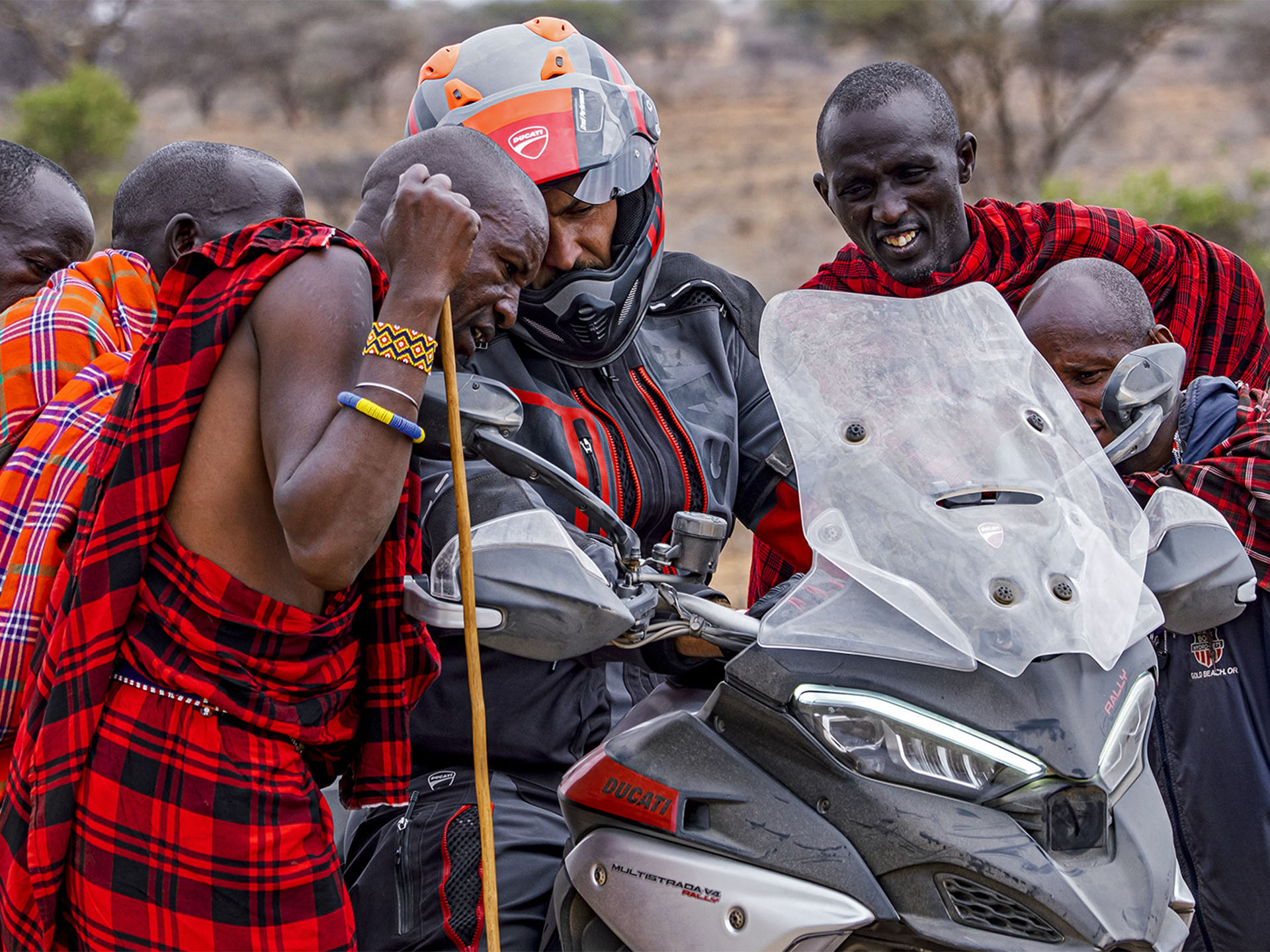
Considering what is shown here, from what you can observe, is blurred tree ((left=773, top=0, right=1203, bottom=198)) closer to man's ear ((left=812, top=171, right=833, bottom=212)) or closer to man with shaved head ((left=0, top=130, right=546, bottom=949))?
man's ear ((left=812, top=171, right=833, bottom=212))

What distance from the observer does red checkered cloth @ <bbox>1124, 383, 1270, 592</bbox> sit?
9.02ft

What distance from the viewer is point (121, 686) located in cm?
192

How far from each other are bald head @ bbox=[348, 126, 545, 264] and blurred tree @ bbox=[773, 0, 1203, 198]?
50.8ft

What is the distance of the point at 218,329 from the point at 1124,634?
1.24 meters

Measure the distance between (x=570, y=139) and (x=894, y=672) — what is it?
1.33 metres

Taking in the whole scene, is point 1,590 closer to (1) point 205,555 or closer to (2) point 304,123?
(1) point 205,555

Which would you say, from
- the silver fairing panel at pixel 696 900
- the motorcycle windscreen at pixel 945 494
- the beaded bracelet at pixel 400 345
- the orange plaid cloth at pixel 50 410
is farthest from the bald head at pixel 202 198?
the silver fairing panel at pixel 696 900

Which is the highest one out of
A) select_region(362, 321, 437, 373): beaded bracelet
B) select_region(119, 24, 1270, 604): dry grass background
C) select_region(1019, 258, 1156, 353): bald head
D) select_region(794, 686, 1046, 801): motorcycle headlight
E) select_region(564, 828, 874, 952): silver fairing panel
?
select_region(362, 321, 437, 373): beaded bracelet

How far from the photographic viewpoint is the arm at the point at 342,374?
5.73 ft

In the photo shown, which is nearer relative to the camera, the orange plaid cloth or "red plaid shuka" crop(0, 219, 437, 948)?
"red plaid shuka" crop(0, 219, 437, 948)

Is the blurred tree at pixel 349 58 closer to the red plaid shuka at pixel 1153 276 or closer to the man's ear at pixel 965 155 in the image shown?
the man's ear at pixel 965 155

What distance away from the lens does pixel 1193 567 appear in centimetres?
200

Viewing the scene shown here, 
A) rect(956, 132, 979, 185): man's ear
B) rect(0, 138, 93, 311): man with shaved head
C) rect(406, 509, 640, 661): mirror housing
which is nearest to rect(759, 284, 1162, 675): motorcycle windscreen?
→ rect(406, 509, 640, 661): mirror housing

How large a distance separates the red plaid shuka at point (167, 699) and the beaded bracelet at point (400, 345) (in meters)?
0.15
